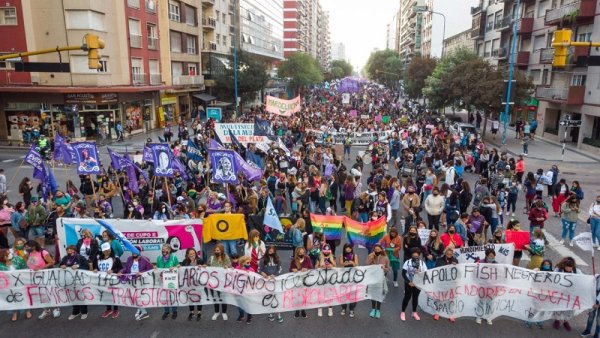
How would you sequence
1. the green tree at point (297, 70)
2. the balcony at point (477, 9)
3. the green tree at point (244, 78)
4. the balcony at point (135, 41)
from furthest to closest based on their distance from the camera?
the green tree at point (297, 70) < the balcony at point (477, 9) < the green tree at point (244, 78) < the balcony at point (135, 41)

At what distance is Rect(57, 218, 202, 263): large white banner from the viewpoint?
966cm

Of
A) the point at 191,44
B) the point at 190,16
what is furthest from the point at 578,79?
the point at 190,16

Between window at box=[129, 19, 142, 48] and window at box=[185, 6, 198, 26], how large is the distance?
9.59 metres

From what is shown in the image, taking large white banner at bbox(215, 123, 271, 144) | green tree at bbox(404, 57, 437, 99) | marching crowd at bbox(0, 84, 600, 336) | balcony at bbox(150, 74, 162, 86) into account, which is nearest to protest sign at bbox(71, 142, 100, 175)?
marching crowd at bbox(0, 84, 600, 336)

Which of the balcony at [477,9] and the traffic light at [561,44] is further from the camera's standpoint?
the balcony at [477,9]

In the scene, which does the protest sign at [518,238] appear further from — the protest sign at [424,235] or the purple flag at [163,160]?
the purple flag at [163,160]

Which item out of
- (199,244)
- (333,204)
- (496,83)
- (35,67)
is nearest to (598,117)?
(496,83)

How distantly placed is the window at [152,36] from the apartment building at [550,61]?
2883cm

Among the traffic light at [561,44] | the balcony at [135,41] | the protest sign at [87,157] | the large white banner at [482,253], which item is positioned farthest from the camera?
the balcony at [135,41]

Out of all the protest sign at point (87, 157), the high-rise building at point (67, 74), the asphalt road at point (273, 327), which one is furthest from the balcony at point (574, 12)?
the protest sign at point (87, 157)

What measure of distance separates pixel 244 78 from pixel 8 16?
72.5ft

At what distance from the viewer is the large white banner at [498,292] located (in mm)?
7965

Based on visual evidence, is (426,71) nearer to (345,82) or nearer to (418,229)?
(345,82)

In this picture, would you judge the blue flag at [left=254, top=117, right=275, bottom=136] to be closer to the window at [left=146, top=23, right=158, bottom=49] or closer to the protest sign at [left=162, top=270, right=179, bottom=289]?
the protest sign at [left=162, top=270, right=179, bottom=289]
